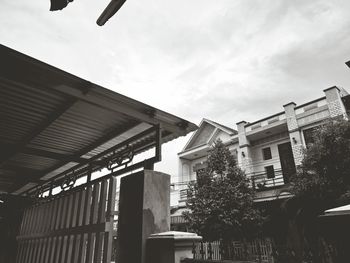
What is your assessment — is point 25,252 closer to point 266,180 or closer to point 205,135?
point 266,180

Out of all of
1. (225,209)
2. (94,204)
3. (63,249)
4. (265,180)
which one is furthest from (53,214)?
(265,180)

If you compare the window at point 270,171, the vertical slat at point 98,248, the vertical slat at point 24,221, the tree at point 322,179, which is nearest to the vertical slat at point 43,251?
the vertical slat at point 24,221

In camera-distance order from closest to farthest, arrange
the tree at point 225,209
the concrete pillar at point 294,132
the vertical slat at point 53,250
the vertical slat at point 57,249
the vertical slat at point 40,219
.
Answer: the vertical slat at point 57,249, the vertical slat at point 53,250, the vertical slat at point 40,219, the tree at point 225,209, the concrete pillar at point 294,132

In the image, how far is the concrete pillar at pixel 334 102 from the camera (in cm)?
1451

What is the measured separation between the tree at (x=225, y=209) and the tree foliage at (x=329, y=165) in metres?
3.34

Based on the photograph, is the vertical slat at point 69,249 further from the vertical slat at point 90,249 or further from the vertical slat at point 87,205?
the vertical slat at point 90,249

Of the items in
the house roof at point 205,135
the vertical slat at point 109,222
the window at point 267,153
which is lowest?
the vertical slat at point 109,222

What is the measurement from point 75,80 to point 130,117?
85 cm

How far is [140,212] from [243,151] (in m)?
16.9

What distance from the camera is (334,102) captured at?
48.1 ft

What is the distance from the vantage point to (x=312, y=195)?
36.8ft

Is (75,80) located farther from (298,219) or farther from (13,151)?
(298,219)

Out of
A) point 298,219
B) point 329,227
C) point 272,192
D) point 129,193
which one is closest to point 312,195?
point 298,219

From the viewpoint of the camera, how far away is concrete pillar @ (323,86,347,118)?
1451 cm
